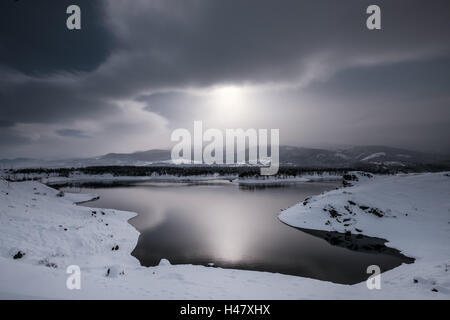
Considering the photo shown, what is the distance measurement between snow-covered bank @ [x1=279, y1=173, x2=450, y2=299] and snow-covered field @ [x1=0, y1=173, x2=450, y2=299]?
10cm

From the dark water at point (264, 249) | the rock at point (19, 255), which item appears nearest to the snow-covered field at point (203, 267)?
the rock at point (19, 255)

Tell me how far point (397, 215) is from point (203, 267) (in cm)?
3267

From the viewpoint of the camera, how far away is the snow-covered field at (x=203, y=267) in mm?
10945

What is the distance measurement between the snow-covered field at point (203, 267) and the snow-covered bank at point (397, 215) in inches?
4.1

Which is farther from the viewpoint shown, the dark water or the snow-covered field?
the dark water

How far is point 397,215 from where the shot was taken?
1308 inches

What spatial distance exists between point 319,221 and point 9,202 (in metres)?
44.2

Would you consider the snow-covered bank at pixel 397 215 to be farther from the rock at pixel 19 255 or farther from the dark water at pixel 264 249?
the rock at pixel 19 255

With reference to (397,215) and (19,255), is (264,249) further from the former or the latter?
(397,215)

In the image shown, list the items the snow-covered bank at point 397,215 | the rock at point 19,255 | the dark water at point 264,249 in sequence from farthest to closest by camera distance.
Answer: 1. the snow-covered bank at point 397,215
2. the dark water at point 264,249
3. the rock at point 19,255

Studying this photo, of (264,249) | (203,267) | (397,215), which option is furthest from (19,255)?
(397,215)

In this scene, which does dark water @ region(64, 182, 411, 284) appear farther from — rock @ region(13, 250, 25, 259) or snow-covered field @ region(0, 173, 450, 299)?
rock @ region(13, 250, 25, 259)

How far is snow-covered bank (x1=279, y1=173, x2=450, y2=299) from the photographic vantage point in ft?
81.6

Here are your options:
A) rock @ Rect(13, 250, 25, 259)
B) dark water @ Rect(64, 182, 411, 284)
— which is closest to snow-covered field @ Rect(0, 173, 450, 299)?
rock @ Rect(13, 250, 25, 259)
